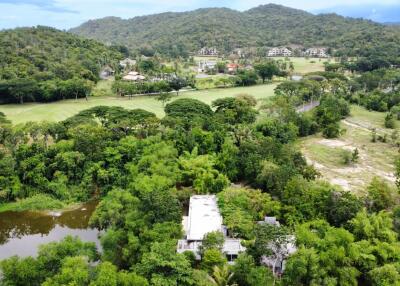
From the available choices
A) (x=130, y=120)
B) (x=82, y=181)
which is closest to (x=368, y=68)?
(x=130, y=120)

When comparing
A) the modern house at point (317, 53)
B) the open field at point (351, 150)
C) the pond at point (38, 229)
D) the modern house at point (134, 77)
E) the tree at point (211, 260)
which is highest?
the modern house at point (317, 53)

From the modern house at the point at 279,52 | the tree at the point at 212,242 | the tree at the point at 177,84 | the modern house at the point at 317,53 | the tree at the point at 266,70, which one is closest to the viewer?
the tree at the point at 212,242

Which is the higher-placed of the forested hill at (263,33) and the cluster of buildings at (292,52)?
the forested hill at (263,33)

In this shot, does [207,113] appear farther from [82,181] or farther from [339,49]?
[339,49]

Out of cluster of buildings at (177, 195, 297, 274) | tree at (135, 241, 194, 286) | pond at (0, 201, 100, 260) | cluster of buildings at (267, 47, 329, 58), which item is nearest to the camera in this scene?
tree at (135, 241, 194, 286)

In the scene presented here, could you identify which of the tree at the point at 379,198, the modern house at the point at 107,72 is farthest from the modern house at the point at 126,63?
the tree at the point at 379,198

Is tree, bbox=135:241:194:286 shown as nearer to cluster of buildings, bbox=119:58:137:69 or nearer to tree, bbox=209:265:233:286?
tree, bbox=209:265:233:286

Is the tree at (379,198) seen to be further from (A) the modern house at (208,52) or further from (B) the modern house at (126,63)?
(A) the modern house at (208,52)

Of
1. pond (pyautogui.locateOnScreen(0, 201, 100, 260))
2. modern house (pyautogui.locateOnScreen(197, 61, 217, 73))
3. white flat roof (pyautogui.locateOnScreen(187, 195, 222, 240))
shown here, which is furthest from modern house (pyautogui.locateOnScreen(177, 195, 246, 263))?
modern house (pyautogui.locateOnScreen(197, 61, 217, 73))
